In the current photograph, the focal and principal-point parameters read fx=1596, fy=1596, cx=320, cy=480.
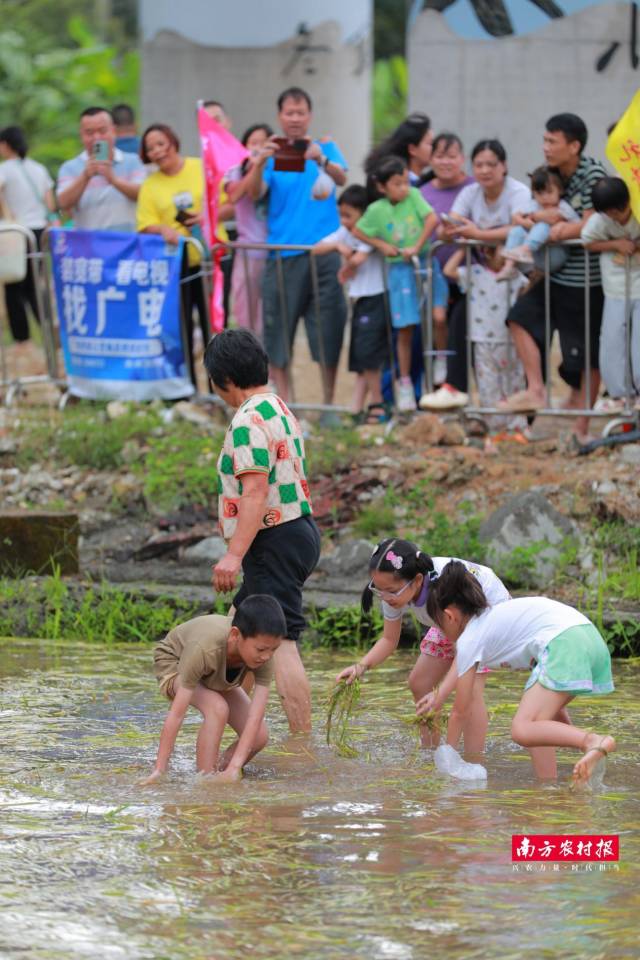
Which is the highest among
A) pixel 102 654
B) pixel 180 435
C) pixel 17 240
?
pixel 17 240

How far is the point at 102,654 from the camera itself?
8.80 m

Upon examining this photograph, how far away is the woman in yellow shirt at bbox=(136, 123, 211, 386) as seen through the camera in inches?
486

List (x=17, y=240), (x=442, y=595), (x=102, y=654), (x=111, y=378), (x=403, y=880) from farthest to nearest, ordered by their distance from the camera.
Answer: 1. (x=17, y=240)
2. (x=111, y=378)
3. (x=102, y=654)
4. (x=442, y=595)
5. (x=403, y=880)

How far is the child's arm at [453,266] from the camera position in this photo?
11.4 meters

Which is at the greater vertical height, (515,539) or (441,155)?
(441,155)

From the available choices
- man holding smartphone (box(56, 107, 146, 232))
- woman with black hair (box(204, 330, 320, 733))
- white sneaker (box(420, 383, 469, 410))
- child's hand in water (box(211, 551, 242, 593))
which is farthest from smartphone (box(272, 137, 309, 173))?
child's hand in water (box(211, 551, 242, 593))

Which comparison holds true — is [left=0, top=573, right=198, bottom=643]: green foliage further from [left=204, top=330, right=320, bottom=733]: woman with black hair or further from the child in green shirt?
the child in green shirt

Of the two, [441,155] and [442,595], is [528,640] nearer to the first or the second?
[442,595]

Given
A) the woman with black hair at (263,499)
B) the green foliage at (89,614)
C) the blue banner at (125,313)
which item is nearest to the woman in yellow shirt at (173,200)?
the blue banner at (125,313)

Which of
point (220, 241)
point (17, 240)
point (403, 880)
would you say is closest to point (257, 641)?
point (403, 880)

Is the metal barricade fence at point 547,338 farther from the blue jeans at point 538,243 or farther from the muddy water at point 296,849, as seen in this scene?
the muddy water at point 296,849

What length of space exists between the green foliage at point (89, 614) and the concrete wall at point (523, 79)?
6.97 m

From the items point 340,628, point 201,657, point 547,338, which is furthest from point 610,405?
point 201,657

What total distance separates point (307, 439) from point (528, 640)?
5303 millimetres
